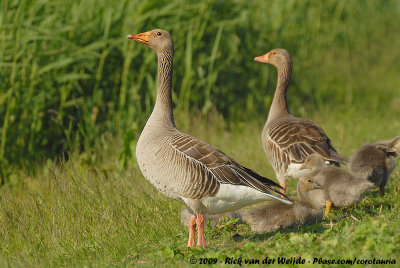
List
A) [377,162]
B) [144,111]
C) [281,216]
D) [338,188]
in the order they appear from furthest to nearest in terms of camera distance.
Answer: [144,111], [377,162], [338,188], [281,216]

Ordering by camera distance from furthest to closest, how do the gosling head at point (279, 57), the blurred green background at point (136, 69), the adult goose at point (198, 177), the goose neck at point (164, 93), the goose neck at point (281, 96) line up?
the blurred green background at point (136, 69) → the gosling head at point (279, 57) → the goose neck at point (281, 96) → the goose neck at point (164, 93) → the adult goose at point (198, 177)

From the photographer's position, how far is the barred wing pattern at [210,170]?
228 inches

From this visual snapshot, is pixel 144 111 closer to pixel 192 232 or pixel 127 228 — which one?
pixel 127 228

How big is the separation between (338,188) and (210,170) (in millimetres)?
1882

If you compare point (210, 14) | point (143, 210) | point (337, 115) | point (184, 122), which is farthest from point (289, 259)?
point (337, 115)

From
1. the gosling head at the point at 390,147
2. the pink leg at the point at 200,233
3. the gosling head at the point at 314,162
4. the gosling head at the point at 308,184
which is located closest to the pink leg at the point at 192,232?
the pink leg at the point at 200,233

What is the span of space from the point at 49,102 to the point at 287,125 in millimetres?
4923

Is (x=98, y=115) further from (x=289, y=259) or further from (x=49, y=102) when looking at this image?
(x=289, y=259)

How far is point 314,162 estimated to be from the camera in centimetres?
743

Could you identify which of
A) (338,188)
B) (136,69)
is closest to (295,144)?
(338,188)

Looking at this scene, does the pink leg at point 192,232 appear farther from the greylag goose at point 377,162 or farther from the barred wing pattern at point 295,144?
the greylag goose at point 377,162

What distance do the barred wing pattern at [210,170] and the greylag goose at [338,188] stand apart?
1216 mm

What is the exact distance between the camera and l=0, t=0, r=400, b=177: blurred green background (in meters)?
10.1

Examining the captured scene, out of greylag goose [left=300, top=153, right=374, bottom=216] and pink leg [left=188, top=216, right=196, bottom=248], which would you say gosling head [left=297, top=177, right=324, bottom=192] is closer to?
greylag goose [left=300, top=153, right=374, bottom=216]
